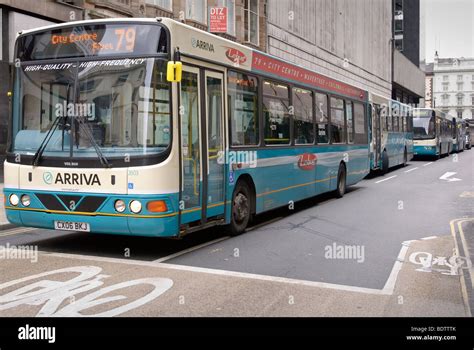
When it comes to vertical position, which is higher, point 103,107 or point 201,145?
point 103,107

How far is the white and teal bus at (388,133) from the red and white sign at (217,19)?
865 cm

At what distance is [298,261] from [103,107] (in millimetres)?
3314

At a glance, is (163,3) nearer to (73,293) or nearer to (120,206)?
(120,206)

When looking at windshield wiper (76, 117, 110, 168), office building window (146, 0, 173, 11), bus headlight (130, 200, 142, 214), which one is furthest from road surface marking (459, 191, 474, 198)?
office building window (146, 0, 173, 11)

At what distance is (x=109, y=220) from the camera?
7.73 m

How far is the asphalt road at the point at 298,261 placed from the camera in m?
6.04

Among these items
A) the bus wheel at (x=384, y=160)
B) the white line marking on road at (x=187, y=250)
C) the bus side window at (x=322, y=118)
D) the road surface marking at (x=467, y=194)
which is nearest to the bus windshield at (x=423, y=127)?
the bus wheel at (x=384, y=160)

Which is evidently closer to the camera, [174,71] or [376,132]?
[174,71]

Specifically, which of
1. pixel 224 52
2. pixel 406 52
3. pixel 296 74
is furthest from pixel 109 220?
pixel 406 52

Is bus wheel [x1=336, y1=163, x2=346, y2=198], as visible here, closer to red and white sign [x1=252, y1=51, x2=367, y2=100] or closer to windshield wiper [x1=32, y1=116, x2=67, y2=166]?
red and white sign [x1=252, y1=51, x2=367, y2=100]

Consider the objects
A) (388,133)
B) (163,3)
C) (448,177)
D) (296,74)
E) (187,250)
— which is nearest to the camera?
(187,250)

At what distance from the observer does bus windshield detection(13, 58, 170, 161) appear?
299 inches

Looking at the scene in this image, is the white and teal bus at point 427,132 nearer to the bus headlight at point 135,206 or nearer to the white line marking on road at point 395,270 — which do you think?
the white line marking on road at point 395,270

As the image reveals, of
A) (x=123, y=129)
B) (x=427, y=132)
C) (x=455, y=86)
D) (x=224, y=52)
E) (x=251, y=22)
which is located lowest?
(x=123, y=129)
